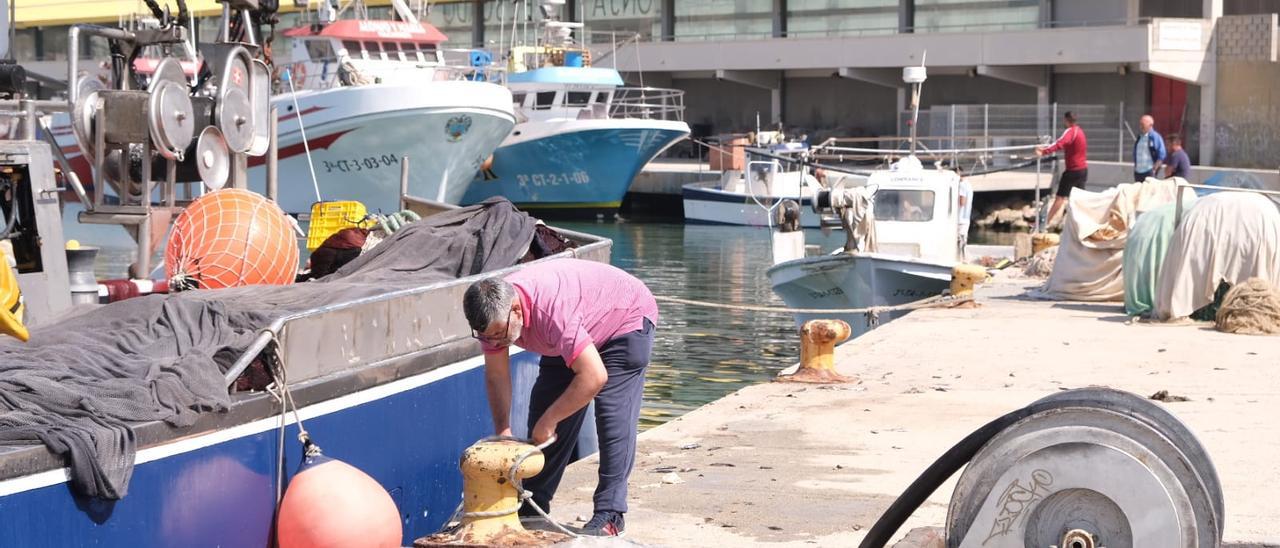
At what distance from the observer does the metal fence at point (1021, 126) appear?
35.8 m

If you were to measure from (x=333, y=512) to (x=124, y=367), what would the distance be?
36.1 inches

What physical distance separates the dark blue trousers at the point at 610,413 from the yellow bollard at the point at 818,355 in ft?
16.5

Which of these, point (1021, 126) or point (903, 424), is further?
point (1021, 126)

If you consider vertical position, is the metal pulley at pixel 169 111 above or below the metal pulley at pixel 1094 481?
above

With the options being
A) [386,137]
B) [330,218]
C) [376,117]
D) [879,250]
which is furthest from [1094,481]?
[386,137]

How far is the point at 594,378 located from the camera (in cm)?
586

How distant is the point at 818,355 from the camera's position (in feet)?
38.0

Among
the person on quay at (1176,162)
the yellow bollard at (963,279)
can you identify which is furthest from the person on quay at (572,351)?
the person on quay at (1176,162)

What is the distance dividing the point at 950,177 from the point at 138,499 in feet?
49.4

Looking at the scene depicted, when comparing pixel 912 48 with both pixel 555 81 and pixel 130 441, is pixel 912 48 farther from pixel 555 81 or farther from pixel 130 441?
pixel 130 441

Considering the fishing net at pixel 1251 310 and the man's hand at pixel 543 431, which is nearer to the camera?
the man's hand at pixel 543 431

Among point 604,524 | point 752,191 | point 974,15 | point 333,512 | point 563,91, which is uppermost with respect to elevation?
point 974,15

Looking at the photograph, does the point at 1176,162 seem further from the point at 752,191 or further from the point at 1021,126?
the point at 1021,126

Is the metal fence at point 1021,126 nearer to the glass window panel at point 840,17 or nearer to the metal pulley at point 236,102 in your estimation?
the glass window panel at point 840,17
